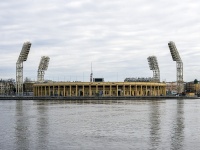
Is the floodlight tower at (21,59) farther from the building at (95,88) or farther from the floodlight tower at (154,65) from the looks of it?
the floodlight tower at (154,65)

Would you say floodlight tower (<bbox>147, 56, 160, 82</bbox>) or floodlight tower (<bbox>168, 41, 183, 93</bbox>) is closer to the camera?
floodlight tower (<bbox>168, 41, 183, 93</bbox>)

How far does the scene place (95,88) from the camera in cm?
15438

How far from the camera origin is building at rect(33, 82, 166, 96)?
152625 mm

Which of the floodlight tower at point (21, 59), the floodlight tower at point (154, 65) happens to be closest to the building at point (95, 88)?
the floodlight tower at point (21, 59)

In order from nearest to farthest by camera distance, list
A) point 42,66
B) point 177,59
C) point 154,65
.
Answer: point 177,59, point 42,66, point 154,65

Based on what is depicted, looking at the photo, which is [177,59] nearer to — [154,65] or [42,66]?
[154,65]

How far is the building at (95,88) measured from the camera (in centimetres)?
15262

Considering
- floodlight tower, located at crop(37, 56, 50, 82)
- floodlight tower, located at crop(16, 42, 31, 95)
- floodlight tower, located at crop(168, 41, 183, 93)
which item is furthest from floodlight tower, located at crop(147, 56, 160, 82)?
floodlight tower, located at crop(16, 42, 31, 95)

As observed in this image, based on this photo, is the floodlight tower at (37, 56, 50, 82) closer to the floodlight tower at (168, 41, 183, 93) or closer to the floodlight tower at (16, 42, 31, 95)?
the floodlight tower at (16, 42, 31, 95)

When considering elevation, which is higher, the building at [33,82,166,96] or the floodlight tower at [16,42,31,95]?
the floodlight tower at [16,42,31,95]

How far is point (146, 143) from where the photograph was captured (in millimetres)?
26125

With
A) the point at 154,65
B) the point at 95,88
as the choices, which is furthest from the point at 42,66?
the point at 154,65

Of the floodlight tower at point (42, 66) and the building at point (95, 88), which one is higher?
the floodlight tower at point (42, 66)

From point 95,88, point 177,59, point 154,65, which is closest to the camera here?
point 95,88
